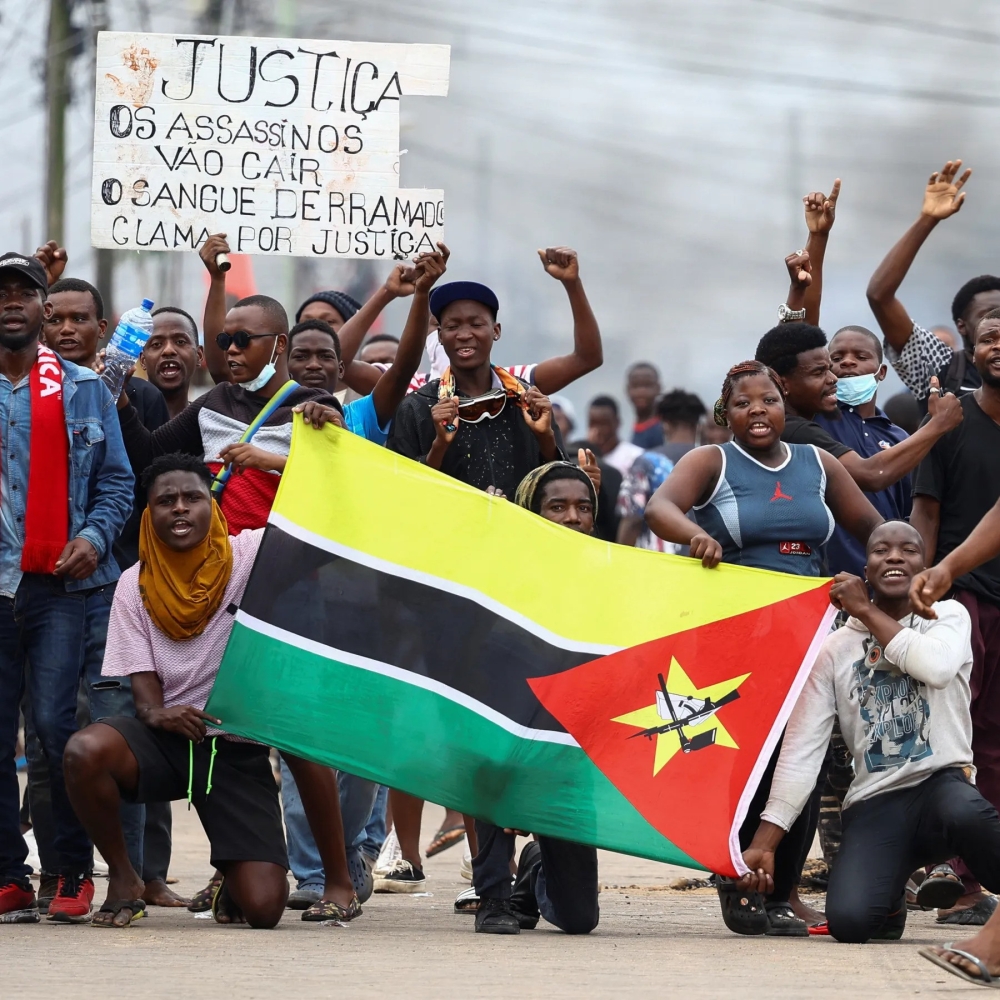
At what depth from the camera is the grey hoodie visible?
6.87 meters

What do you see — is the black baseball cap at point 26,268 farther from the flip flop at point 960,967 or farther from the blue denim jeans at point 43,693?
the flip flop at point 960,967

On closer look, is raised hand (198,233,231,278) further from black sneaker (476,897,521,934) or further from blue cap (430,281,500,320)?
black sneaker (476,897,521,934)

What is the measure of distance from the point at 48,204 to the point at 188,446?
13955 mm

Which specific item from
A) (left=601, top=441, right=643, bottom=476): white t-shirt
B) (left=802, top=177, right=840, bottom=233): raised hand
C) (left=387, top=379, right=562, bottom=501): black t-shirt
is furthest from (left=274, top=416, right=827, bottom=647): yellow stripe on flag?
(left=601, top=441, right=643, bottom=476): white t-shirt

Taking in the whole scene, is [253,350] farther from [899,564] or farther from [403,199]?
[899,564]

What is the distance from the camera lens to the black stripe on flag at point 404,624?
23.0 ft

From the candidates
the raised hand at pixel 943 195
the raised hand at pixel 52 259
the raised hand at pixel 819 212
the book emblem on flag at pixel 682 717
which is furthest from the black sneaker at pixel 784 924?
the raised hand at pixel 52 259

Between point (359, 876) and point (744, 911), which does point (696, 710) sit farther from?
point (359, 876)

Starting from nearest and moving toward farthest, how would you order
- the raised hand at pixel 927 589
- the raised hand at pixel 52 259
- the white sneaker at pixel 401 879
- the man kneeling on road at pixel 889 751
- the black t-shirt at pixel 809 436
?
1. the raised hand at pixel 927 589
2. the man kneeling on road at pixel 889 751
3. the black t-shirt at pixel 809 436
4. the raised hand at pixel 52 259
5. the white sneaker at pixel 401 879

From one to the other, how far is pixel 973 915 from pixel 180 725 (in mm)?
3087

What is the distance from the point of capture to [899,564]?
695cm

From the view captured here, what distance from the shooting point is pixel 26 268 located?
7.43 metres

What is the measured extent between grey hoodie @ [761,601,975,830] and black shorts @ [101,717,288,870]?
5.91 ft

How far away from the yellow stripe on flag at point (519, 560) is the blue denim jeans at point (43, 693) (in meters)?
1.11
